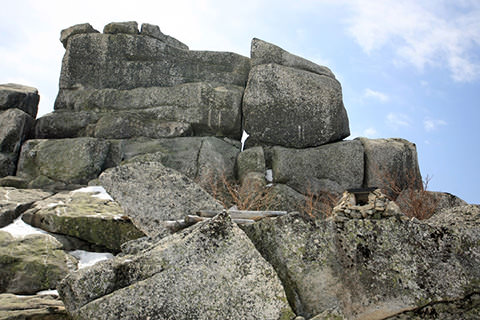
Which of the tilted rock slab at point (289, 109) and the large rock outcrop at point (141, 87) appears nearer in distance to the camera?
the tilted rock slab at point (289, 109)

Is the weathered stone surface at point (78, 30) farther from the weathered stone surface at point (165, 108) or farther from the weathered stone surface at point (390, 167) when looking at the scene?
the weathered stone surface at point (390, 167)

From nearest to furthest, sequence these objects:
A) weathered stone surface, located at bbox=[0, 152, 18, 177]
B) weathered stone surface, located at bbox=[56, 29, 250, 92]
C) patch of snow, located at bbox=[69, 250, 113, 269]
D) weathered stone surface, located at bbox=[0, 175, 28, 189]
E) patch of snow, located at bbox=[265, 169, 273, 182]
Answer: patch of snow, located at bbox=[69, 250, 113, 269]
weathered stone surface, located at bbox=[0, 175, 28, 189]
patch of snow, located at bbox=[265, 169, 273, 182]
weathered stone surface, located at bbox=[0, 152, 18, 177]
weathered stone surface, located at bbox=[56, 29, 250, 92]

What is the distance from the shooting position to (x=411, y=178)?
1020 centimetres

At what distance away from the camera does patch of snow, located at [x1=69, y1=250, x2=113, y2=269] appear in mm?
6582

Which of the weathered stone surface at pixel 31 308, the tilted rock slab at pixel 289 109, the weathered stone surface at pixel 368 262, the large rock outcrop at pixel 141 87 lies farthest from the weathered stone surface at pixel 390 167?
the weathered stone surface at pixel 31 308

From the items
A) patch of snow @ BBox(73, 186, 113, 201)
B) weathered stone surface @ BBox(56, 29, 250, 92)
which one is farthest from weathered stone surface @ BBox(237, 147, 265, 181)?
patch of snow @ BBox(73, 186, 113, 201)

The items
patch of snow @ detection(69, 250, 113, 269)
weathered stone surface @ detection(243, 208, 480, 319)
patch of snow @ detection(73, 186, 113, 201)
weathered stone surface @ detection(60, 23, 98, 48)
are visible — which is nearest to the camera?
weathered stone surface @ detection(243, 208, 480, 319)

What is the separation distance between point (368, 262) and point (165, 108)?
24.5 feet

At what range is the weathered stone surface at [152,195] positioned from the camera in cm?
512

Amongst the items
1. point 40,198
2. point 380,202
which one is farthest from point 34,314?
point 40,198

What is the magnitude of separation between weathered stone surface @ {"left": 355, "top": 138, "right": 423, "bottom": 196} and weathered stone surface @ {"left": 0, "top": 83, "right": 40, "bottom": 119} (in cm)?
757

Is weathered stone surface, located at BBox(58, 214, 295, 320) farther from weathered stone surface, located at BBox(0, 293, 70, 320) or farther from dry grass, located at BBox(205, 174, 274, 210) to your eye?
dry grass, located at BBox(205, 174, 274, 210)

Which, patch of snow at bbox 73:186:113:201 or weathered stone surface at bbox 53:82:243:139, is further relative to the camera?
weathered stone surface at bbox 53:82:243:139

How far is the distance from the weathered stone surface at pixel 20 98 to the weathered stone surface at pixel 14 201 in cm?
282
